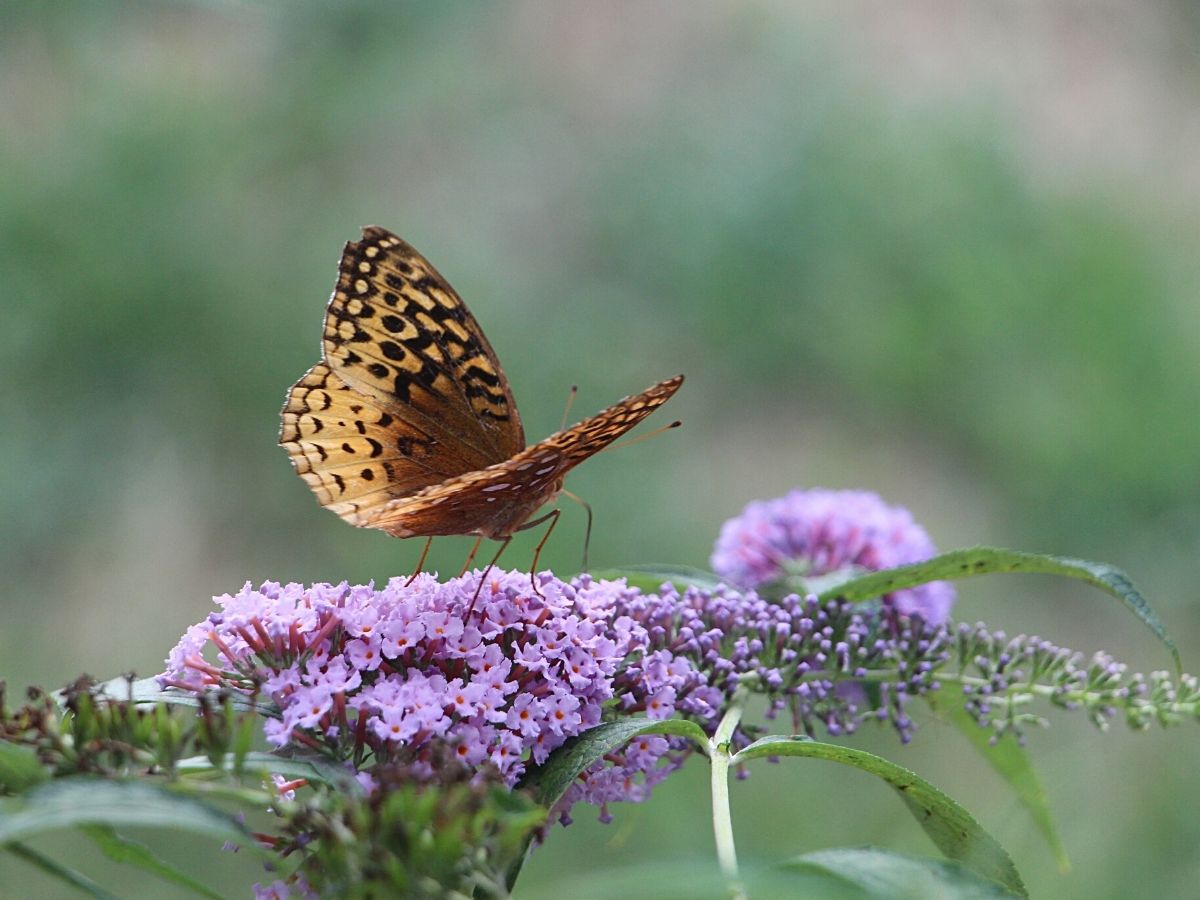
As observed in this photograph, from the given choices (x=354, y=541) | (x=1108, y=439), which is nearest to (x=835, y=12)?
(x=1108, y=439)

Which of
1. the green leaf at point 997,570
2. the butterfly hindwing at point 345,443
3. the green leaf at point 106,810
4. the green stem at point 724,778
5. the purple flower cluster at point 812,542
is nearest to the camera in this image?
the green leaf at point 106,810

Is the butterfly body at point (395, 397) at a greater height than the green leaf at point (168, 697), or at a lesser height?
greater

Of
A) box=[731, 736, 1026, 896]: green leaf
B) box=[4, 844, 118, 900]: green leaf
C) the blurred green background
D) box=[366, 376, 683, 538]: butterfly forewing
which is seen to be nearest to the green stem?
box=[731, 736, 1026, 896]: green leaf

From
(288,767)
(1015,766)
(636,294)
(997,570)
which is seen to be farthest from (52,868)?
(636,294)

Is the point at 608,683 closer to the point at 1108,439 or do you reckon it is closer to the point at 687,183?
the point at 1108,439

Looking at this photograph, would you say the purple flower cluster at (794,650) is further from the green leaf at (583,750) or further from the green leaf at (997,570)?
the green leaf at (583,750)

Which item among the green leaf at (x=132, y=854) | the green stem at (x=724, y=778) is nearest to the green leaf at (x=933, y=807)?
the green stem at (x=724, y=778)

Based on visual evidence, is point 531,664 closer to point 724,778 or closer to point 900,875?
point 724,778
